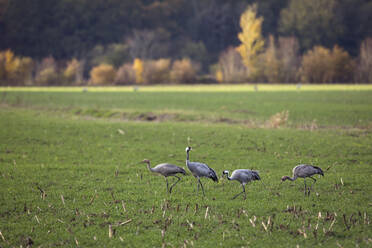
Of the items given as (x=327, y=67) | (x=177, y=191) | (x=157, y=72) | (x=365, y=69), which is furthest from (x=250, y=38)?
(x=177, y=191)

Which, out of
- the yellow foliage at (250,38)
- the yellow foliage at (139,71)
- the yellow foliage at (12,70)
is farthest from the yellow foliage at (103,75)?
the yellow foliage at (250,38)

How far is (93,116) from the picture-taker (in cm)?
3772

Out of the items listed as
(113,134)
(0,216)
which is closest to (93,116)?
(113,134)

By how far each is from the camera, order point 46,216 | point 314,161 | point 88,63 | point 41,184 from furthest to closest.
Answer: point 88,63 < point 314,161 < point 41,184 < point 46,216

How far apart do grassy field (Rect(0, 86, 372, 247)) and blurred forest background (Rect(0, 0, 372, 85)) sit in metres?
71.5

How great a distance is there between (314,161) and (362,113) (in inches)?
832

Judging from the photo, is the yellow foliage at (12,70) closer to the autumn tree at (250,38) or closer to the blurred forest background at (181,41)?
the blurred forest background at (181,41)

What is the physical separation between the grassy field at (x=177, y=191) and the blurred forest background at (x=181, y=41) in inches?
2813

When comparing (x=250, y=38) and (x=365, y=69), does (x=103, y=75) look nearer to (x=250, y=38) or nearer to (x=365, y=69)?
(x=250, y=38)

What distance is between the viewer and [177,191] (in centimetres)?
1245

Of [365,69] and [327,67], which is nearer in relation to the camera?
[365,69]

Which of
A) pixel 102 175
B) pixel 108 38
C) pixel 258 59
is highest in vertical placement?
pixel 108 38

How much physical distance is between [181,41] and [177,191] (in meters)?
129

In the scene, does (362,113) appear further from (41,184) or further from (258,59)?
(258,59)
